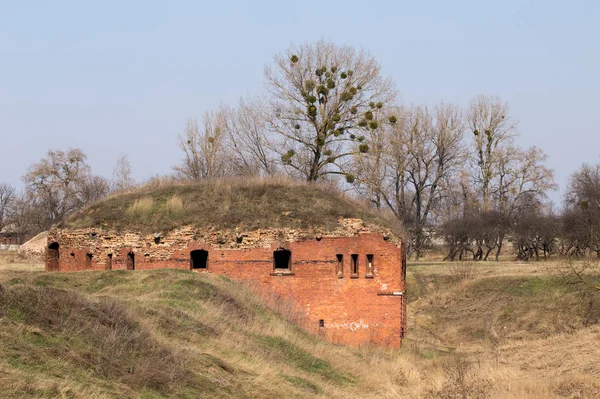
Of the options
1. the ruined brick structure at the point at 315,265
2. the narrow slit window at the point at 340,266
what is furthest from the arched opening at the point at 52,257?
the narrow slit window at the point at 340,266

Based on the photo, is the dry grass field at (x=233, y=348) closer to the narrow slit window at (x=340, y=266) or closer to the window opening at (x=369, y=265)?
the narrow slit window at (x=340, y=266)

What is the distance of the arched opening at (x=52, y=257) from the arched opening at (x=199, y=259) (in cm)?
459

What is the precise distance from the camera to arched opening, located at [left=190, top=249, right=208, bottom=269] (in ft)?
77.2

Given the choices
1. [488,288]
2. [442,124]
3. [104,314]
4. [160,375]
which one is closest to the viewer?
[160,375]

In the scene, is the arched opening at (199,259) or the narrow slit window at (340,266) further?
the arched opening at (199,259)

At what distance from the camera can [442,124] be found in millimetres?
50125

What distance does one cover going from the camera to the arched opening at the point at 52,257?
24500 mm

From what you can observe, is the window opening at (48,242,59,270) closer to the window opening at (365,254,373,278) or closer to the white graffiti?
the white graffiti

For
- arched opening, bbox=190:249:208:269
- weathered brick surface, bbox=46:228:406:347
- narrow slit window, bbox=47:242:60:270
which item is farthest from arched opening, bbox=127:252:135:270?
narrow slit window, bbox=47:242:60:270

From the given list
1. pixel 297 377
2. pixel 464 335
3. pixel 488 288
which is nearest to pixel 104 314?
pixel 297 377

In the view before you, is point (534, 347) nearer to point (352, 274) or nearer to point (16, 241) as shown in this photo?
point (352, 274)

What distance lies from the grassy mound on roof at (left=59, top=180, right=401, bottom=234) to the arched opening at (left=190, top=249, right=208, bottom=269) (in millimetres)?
851

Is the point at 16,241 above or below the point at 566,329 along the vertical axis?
above

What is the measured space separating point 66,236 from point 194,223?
4.25 metres
